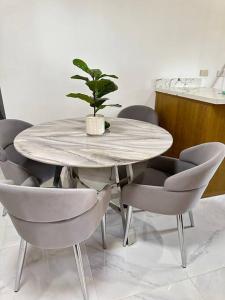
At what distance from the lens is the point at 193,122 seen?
89.0 inches

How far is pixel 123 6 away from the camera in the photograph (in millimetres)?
2479

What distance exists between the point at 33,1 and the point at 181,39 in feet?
5.50

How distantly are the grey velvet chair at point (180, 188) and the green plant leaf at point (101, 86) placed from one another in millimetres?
659

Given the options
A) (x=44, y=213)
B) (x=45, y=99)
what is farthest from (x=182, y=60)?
(x=44, y=213)

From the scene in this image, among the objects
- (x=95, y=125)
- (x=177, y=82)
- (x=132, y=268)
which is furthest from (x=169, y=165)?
(x=177, y=82)

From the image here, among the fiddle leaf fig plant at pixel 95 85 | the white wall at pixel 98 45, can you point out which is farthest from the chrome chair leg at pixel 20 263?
the white wall at pixel 98 45

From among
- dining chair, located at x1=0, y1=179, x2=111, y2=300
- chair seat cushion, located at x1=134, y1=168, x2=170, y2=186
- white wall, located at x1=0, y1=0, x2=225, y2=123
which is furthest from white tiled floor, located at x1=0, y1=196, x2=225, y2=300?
white wall, located at x1=0, y1=0, x2=225, y2=123

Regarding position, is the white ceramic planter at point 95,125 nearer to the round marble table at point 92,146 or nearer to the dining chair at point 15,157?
the round marble table at point 92,146

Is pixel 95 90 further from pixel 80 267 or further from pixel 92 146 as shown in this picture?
pixel 80 267

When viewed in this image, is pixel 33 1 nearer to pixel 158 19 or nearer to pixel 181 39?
pixel 158 19

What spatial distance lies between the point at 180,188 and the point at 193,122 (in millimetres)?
1106

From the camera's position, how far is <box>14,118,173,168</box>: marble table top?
128 centimetres

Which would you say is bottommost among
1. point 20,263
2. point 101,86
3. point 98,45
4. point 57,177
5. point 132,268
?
point 132,268

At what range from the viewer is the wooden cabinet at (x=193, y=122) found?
2.09m
